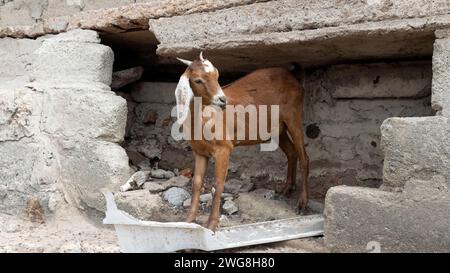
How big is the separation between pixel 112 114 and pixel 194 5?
86 cm

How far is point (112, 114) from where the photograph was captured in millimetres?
3170

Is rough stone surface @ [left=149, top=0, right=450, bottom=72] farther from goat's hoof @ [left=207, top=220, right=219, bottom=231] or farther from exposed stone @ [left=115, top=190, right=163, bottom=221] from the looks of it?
goat's hoof @ [left=207, top=220, right=219, bottom=231]

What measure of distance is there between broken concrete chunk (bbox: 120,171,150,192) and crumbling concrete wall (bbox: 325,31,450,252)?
1.33 metres

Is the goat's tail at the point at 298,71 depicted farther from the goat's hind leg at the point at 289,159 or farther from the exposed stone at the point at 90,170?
the exposed stone at the point at 90,170

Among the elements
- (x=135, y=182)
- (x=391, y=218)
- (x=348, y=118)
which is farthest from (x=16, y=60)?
(x=391, y=218)

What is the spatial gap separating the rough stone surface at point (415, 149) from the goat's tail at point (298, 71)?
1.17 metres

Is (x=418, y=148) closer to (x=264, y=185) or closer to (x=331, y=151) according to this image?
(x=331, y=151)

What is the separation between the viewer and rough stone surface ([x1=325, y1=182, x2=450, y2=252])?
7.49 feet

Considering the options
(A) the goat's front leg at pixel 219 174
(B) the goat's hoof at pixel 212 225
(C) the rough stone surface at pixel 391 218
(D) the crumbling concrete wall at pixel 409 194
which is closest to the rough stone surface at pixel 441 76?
(D) the crumbling concrete wall at pixel 409 194

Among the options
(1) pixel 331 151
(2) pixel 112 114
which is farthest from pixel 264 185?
(2) pixel 112 114

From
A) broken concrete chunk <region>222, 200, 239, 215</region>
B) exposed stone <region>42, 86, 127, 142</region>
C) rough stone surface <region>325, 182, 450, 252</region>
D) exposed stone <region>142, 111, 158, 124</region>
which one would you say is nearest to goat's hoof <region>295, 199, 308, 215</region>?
broken concrete chunk <region>222, 200, 239, 215</region>

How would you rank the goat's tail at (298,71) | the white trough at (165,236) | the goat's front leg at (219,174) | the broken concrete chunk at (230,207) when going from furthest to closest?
1. the goat's tail at (298,71)
2. the broken concrete chunk at (230,207)
3. the goat's front leg at (219,174)
4. the white trough at (165,236)

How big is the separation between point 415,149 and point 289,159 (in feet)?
3.61

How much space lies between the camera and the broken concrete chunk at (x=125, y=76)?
3936 millimetres
